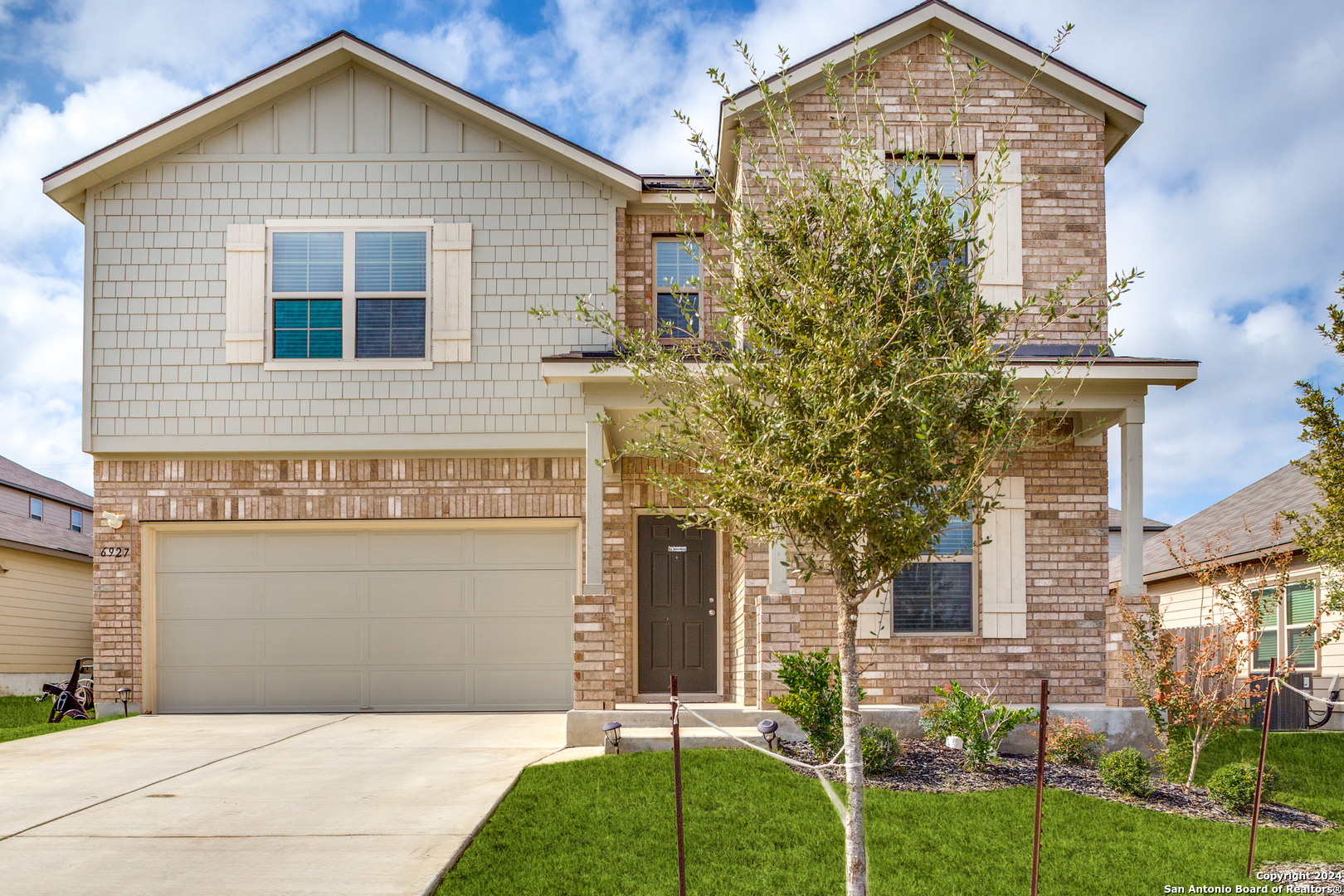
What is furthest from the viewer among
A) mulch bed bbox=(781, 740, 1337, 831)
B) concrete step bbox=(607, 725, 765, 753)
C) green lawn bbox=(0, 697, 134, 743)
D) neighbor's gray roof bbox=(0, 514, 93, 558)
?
neighbor's gray roof bbox=(0, 514, 93, 558)


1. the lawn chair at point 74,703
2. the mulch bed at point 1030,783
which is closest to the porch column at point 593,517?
Result: the mulch bed at point 1030,783

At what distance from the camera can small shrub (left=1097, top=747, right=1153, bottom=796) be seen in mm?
8070

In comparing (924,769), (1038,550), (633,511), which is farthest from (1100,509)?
(633,511)

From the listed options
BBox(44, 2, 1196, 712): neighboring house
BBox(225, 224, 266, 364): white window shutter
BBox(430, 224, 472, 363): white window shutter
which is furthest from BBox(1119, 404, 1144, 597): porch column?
BBox(225, 224, 266, 364): white window shutter

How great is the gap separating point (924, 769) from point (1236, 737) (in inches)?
166

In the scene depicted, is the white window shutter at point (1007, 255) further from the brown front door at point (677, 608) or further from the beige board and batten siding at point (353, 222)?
the beige board and batten siding at point (353, 222)

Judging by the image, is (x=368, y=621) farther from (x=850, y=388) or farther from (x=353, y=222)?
(x=850, y=388)

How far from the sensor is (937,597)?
34.8 ft

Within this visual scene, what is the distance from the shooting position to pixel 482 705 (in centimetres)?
1208

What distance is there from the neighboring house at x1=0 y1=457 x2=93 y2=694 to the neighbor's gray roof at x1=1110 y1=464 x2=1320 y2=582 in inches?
650

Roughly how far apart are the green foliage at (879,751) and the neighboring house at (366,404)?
304cm

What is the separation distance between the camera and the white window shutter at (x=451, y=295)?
38.6 feet

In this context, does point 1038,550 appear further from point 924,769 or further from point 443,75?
point 443,75

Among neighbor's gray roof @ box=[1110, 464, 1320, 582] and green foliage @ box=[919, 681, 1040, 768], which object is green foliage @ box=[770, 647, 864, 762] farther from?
neighbor's gray roof @ box=[1110, 464, 1320, 582]
